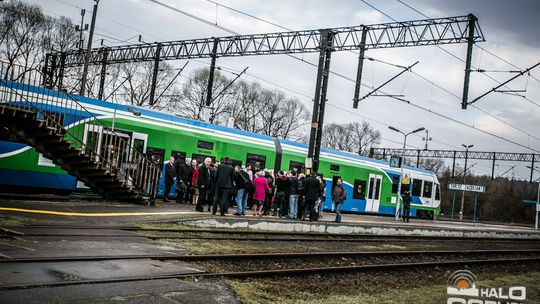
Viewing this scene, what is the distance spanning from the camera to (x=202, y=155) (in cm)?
2153

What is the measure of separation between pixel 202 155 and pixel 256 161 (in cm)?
308

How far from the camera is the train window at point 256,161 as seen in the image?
2321 cm

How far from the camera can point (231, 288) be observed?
7.38 m

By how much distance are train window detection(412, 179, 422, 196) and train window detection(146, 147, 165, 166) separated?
825 inches

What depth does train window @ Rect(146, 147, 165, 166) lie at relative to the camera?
19516mm

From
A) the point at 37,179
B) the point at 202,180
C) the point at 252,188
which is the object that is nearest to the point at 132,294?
the point at 202,180

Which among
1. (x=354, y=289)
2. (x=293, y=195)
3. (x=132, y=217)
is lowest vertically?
(x=354, y=289)

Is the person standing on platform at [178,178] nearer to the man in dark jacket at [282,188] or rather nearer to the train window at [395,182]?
the man in dark jacket at [282,188]

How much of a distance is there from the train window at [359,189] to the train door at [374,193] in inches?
22.9

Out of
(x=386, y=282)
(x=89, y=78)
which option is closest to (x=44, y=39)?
(x=89, y=78)

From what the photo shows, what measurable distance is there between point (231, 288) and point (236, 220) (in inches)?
317

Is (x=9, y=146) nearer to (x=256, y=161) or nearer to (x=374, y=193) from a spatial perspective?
(x=256, y=161)

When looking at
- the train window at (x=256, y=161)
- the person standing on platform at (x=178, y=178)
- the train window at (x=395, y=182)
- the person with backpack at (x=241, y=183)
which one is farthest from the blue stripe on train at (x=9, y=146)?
the train window at (x=395, y=182)

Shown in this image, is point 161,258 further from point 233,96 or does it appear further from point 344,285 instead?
point 233,96
